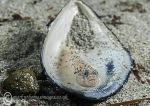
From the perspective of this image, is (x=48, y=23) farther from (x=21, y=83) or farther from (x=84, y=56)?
(x=21, y=83)

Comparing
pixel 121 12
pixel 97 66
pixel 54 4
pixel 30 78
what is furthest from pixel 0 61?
pixel 121 12

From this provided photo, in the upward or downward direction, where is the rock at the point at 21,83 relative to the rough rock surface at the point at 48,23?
upward

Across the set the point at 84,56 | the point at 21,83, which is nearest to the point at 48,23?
the point at 84,56

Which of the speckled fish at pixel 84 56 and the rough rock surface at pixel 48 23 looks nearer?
the speckled fish at pixel 84 56

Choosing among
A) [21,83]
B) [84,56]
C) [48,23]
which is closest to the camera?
[21,83]

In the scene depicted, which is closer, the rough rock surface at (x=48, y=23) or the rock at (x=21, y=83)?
the rock at (x=21, y=83)
